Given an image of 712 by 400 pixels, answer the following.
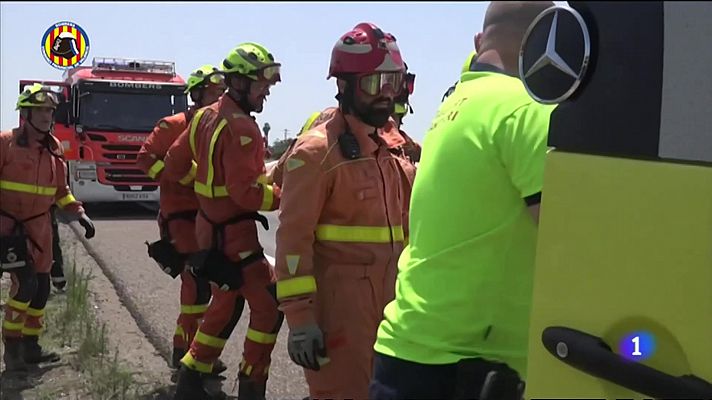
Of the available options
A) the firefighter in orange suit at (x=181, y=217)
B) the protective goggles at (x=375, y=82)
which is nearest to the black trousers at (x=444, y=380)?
the protective goggles at (x=375, y=82)

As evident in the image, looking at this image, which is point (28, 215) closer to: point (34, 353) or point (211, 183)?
point (34, 353)

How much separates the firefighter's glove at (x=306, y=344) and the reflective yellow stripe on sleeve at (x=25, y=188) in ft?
12.6

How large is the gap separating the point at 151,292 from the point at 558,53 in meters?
7.61

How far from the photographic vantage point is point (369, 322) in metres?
3.45

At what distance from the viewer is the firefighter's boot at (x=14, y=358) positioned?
6000 millimetres

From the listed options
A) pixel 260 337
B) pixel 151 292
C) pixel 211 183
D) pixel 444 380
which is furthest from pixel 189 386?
pixel 151 292

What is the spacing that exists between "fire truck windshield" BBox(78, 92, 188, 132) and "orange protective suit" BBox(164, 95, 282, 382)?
9200 millimetres

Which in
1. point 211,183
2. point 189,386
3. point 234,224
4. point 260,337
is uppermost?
point 211,183

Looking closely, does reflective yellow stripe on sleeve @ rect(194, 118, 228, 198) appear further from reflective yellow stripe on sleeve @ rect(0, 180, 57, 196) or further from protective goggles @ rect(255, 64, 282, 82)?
reflective yellow stripe on sleeve @ rect(0, 180, 57, 196)

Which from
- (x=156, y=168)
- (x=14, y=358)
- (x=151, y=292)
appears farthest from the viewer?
(x=151, y=292)

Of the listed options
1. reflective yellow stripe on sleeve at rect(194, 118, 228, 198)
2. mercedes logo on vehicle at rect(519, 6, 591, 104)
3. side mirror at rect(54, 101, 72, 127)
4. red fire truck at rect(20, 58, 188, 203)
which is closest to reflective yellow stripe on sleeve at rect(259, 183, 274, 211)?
reflective yellow stripe on sleeve at rect(194, 118, 228, 198)

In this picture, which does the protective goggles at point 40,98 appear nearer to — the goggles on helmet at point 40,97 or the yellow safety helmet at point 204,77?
the goggles on helmet at point 40,97

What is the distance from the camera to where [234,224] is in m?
5.16

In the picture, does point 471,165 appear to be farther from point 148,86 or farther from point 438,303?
point 148,86
